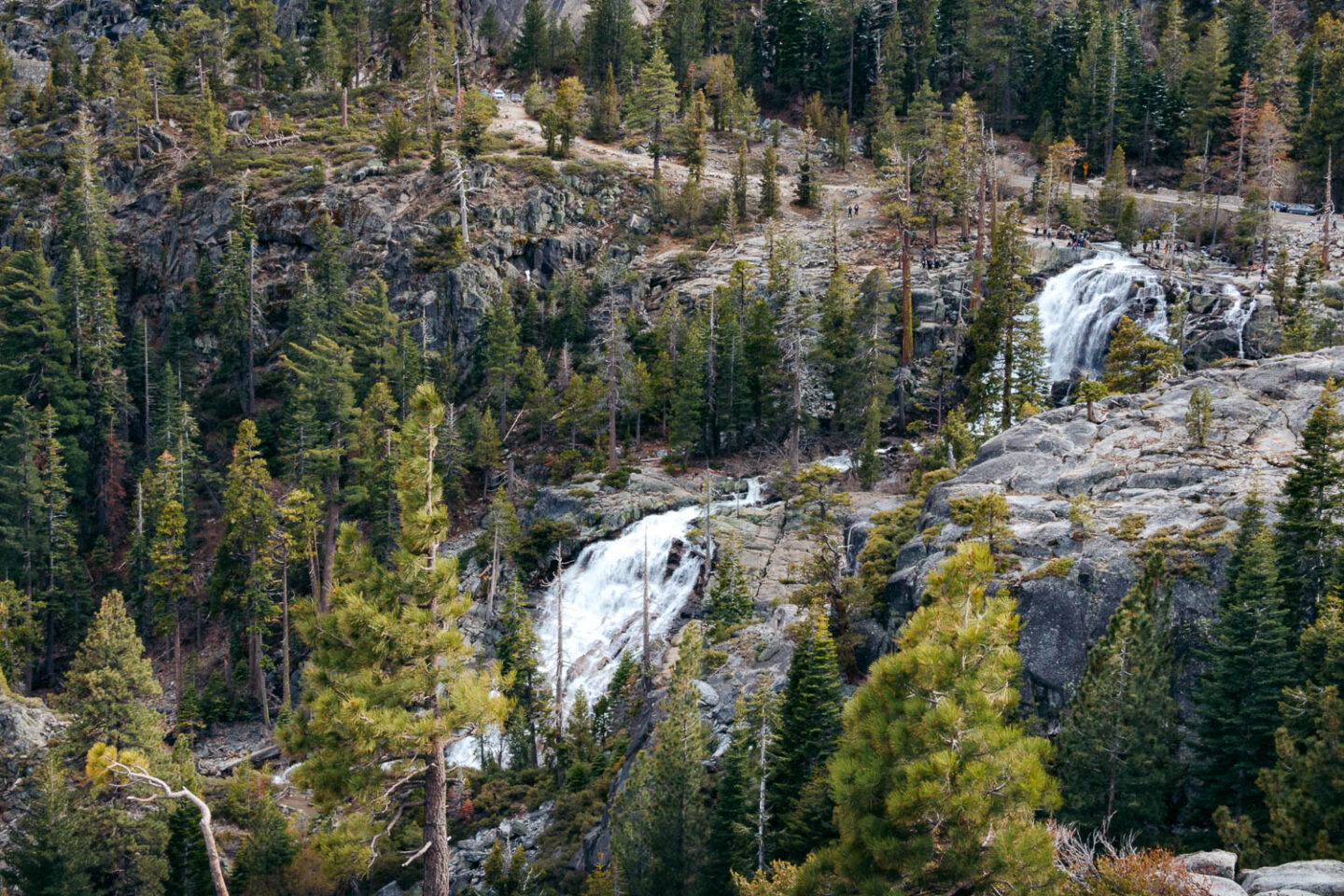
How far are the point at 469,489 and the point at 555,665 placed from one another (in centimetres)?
1931

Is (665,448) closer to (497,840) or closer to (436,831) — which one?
(497,840)

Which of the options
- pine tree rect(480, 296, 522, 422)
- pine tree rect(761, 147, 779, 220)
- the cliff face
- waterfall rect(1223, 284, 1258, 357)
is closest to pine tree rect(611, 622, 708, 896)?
the cliff face

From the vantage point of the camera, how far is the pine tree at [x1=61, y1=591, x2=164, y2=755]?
133 ft

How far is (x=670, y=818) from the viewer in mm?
28500

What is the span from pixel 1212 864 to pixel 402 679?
1315 centimetres

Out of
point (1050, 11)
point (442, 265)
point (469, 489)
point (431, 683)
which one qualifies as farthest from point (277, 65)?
point (431, 683)

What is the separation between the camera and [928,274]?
227 ft

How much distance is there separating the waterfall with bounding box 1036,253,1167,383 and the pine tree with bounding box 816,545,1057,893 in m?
45.4

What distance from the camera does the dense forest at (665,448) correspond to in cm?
1914

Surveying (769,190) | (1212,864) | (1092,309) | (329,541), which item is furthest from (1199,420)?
(769,190)

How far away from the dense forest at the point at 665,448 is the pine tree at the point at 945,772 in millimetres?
89

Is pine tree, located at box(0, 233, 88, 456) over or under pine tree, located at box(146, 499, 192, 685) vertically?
over

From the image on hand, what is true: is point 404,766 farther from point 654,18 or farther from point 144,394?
point 654,18

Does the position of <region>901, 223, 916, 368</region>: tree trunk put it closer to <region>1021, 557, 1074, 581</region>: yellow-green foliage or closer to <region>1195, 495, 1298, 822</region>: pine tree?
<region>1021, 557, 1074, 581</region>: yellow-green foliage
